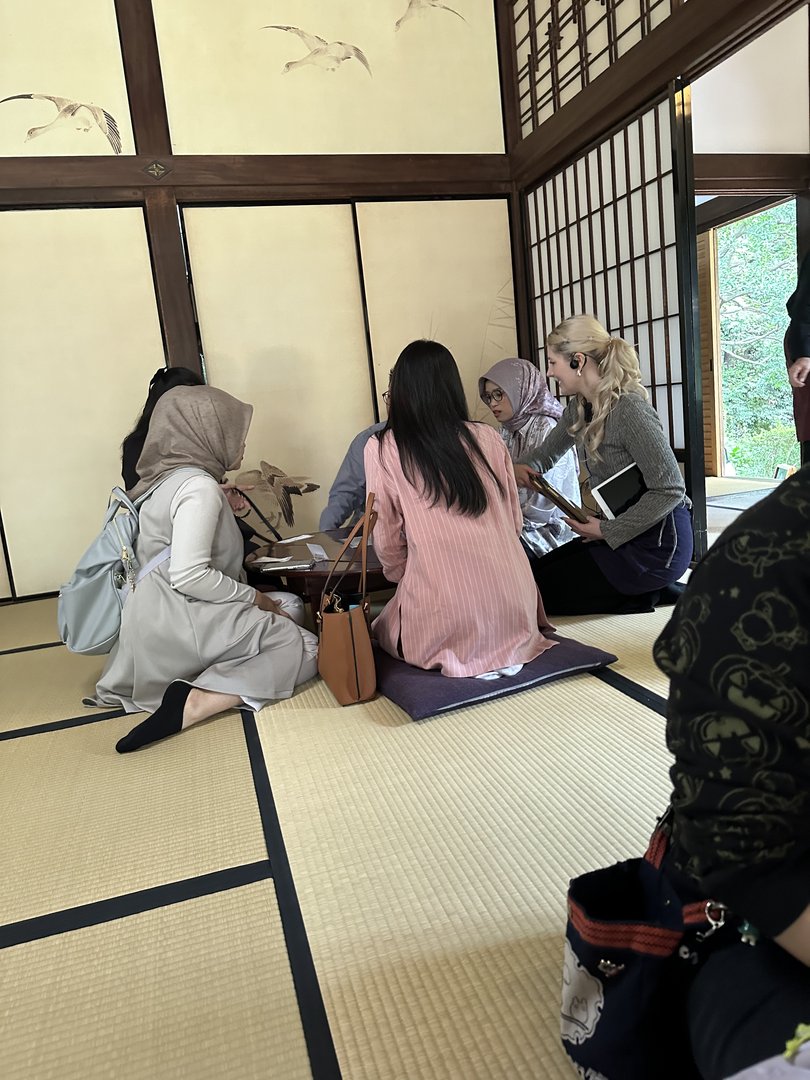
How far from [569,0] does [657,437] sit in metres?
2.70

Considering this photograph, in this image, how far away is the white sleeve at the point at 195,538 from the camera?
2156 mm

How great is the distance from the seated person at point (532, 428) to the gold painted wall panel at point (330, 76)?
2045 millimetres

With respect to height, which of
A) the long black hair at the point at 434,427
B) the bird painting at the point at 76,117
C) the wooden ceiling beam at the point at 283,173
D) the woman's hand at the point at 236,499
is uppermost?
the bird painting at the point at 76,117

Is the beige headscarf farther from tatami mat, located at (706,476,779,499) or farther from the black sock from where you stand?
tatami mat, located at (706,476,779,499)

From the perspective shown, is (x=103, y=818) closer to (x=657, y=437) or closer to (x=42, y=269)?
(x=657, y=437)

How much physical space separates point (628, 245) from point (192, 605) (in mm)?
2984

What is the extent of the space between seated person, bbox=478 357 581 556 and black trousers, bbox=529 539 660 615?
296mm

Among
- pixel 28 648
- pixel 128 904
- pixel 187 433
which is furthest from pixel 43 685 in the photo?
pixel 128 904

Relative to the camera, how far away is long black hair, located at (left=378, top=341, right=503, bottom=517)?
7.12ft

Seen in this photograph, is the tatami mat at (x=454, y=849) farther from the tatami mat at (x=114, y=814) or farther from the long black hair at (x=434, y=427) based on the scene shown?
the long black hair at (x=434, y=427)

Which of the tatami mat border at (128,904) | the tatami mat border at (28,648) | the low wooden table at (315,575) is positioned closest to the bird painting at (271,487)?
the low wooden table at (315,575)

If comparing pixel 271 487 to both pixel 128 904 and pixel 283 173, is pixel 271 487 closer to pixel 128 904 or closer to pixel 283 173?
pixel 283 173

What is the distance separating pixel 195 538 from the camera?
2.16 metres

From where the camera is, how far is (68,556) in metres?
4.41
